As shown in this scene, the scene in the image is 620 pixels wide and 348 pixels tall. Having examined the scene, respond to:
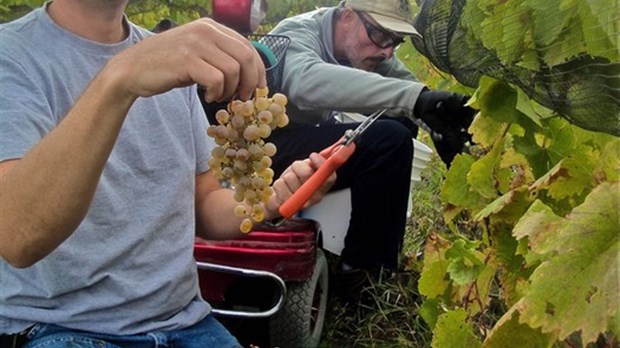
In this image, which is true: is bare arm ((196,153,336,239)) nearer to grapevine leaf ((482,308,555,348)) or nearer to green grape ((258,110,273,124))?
green grape ((258,110,273,124))

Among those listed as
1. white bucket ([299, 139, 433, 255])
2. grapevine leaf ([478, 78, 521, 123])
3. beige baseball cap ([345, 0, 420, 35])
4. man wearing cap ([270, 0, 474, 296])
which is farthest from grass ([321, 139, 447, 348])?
grapevine leaf ([478, 78, 521, 123])

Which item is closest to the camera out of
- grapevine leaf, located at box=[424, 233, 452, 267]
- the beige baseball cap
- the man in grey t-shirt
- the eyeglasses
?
the man in grey t-shirt

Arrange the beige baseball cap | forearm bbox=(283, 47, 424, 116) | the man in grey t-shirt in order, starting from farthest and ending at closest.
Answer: the beige baseball cap → forearm bbox=(283, 47, 424, 116) → the man in grey t-shirt

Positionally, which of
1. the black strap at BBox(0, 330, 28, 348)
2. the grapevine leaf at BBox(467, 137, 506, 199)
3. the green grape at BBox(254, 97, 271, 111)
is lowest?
the black strap at BBox(0, 330, 28, 348)

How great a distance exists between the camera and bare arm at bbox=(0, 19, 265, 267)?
98 cm

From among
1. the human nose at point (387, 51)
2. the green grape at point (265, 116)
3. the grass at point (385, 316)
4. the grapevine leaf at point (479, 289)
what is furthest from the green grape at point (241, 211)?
the human nose at point (387, 51)

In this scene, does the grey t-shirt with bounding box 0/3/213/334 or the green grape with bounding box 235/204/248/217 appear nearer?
the grey t-shirt with bounding box 0/3/213/334

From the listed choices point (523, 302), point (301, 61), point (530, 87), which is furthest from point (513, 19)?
point (301, 61)

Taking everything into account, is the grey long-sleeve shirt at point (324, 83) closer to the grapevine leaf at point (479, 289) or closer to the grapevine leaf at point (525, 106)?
the grapevine leaf at point (479, 289)

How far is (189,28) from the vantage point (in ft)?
3.28

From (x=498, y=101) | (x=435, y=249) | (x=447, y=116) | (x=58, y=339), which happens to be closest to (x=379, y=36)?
(x=447, y=116)

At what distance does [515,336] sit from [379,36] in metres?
2.15

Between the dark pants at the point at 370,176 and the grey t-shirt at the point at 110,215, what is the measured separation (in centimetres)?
140

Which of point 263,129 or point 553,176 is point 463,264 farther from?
point 263,129
